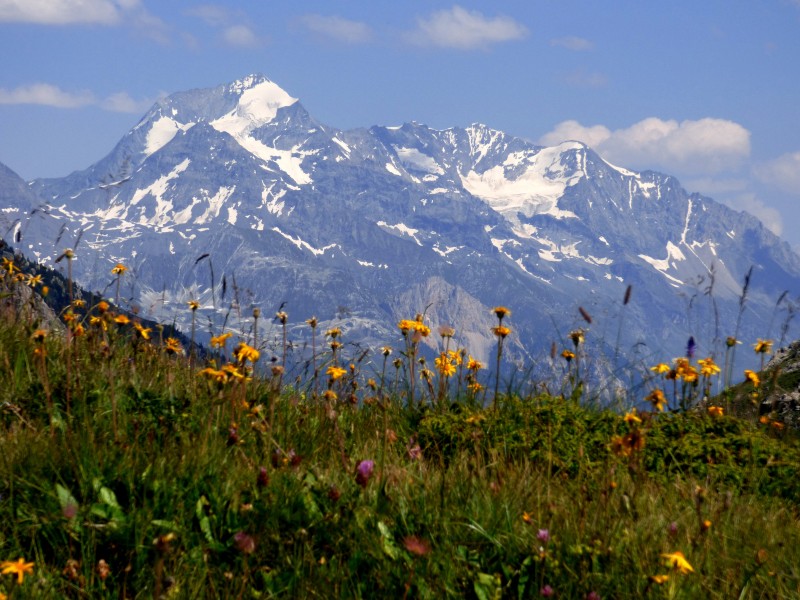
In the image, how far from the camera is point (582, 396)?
7508 millimetres

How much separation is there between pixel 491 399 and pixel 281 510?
3.34 meters

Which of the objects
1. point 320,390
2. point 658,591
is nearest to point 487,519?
point 658,591

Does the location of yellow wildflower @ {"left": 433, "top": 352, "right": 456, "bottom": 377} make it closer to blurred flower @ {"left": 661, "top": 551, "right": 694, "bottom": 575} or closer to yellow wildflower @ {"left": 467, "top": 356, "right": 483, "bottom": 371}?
yellow wildflower @ {"left": 467, "top": 356, "right": 483, "bottom": 371}

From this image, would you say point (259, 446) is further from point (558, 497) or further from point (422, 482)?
point (558, 497)

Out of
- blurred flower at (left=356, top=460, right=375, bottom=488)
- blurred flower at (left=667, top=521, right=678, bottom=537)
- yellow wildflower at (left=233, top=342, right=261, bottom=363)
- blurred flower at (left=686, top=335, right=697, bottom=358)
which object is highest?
blurred flower at (left=686, top=335, right=697, bottom=358)

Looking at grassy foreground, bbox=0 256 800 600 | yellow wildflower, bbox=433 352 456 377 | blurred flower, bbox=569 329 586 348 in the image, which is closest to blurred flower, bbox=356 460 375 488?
grassy foreground, bbox=0 256 800 600

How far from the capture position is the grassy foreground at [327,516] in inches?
152

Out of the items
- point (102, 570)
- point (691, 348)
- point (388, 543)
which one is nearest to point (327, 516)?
point (388, 543)

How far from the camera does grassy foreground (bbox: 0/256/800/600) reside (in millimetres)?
3859

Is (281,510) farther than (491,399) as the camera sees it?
No

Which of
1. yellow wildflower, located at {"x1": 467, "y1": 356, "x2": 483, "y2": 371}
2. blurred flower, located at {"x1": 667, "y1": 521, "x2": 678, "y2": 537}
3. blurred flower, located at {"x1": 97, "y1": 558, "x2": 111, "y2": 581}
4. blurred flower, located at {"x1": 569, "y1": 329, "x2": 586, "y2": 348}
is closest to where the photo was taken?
blurred flower, located at {"x1": 97, "y1": 558, "x2": 111, "y2": 581}

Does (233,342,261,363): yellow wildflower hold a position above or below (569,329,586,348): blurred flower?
below

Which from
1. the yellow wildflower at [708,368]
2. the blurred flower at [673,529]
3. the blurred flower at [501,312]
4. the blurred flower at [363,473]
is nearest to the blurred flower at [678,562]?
the blurred flower at [673,529]

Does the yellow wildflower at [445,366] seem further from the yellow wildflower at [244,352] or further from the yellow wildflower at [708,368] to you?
the yellow wildflower at [244,352]
